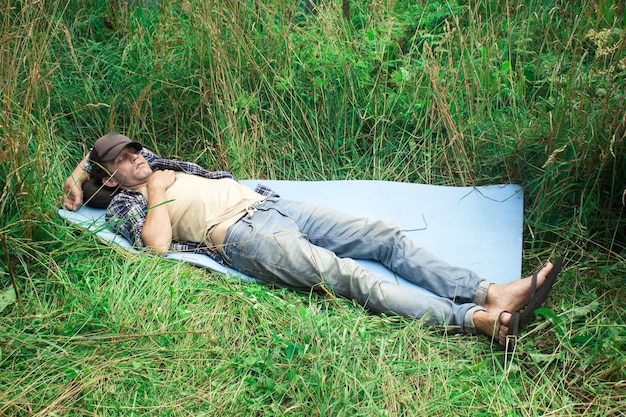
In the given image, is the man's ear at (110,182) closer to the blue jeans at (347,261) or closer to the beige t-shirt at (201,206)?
the beige t-shirt at (201,206)

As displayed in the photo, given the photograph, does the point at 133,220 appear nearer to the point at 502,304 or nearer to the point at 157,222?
the point at 157,222

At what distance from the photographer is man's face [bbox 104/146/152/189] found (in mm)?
3643

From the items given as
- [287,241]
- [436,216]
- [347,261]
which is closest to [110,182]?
[287,241]

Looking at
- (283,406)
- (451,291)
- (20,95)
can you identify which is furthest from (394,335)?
(20,95)

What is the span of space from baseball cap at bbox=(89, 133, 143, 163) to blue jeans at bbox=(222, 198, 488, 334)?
74 centimetres

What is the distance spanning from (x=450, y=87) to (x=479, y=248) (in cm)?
110

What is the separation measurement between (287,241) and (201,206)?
20.7 inches

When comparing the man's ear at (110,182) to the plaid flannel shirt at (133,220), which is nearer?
the plaid flannel shirt at (133,220)

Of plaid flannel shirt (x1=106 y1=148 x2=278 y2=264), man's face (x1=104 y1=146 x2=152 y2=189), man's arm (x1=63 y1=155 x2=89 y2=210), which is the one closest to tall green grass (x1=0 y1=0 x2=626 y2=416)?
man's arm (x1=63 y1=155 x2=89 y2=210)

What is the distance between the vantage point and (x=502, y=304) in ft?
10.1

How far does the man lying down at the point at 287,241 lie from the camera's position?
3.06 meters

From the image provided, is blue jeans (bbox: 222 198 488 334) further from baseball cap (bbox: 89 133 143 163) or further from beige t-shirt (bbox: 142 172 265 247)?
baseball cap (bbox: 89 133 143 163)

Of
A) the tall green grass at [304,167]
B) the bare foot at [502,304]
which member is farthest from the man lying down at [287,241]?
the tall green grass at [304,167]

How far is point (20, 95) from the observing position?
12.7 ft
